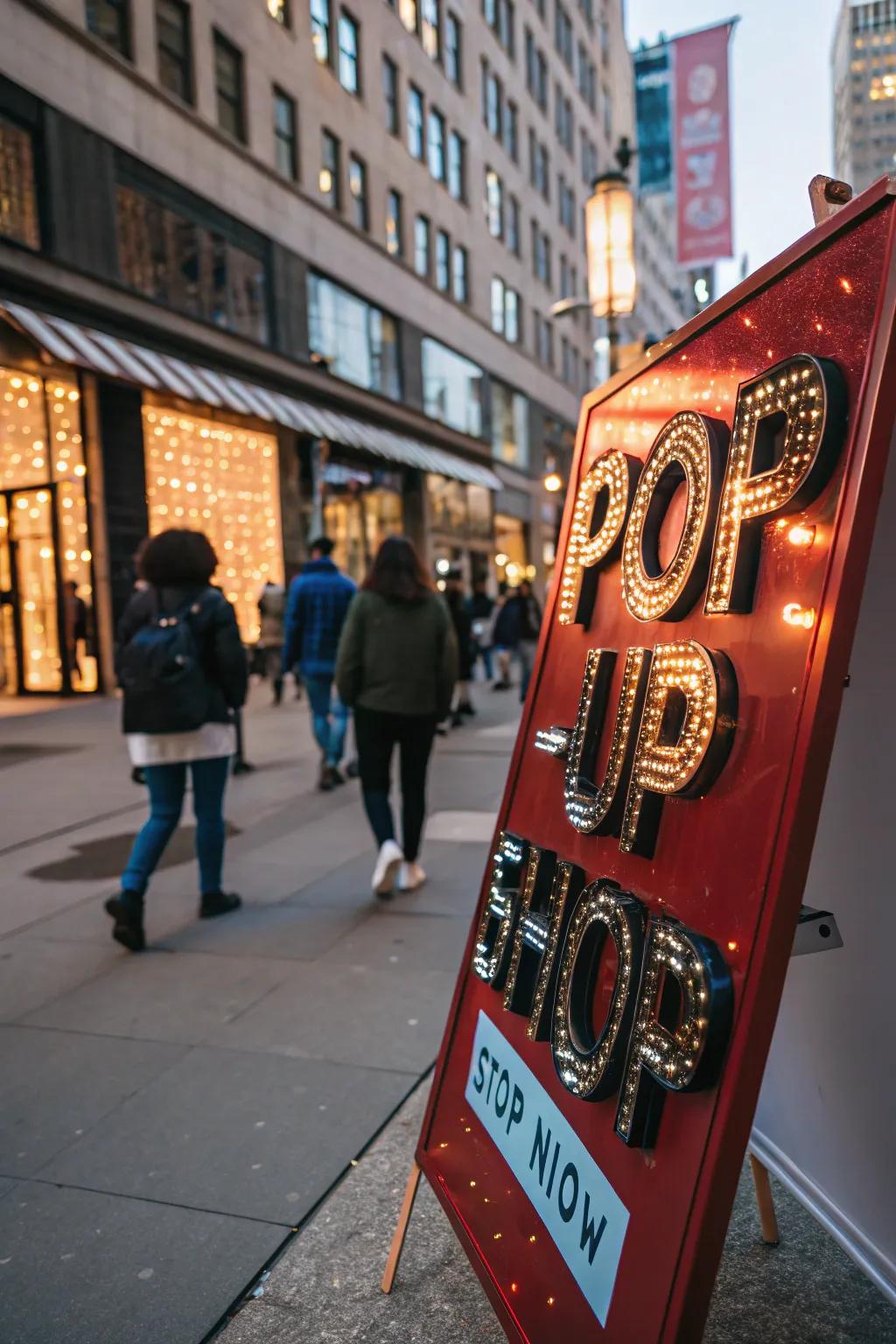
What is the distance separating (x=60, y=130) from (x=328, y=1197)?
16227mm

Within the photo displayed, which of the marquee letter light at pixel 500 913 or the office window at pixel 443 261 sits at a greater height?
the office window at pixel 443 261

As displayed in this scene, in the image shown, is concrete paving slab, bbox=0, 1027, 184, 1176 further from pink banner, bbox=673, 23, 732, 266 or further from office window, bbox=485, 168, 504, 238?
office window, bbox=485, 168, 504, 238

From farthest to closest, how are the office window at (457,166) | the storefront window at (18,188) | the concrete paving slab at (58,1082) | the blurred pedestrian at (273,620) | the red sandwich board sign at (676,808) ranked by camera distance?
1. the office window at (457,166)
2. the blurred pedestrian at (273,620)
3. the storefront window at (18,188)
4. the concrete paving slab at (58,1082)
5. the red sandwich board sign at (676,808)

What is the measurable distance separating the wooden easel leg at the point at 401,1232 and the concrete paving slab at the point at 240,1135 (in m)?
0.42

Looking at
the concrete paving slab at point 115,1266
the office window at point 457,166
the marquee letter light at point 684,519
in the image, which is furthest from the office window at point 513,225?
the concrete paving slab at point 115,1266

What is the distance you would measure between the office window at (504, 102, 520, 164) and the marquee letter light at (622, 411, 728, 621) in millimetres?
36662

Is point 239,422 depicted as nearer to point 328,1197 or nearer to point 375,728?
point 375,728

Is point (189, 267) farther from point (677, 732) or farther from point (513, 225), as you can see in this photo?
point (513, 225)

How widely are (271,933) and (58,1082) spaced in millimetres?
1529

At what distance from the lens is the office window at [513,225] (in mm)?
34266

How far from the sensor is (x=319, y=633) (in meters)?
8.28

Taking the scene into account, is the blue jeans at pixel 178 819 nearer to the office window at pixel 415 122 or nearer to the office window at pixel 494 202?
the office window at pixel 415 122

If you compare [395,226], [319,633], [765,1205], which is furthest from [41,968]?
[395,226]

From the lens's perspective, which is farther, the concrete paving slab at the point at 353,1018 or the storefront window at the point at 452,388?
the storefront window at the point at 452,388
